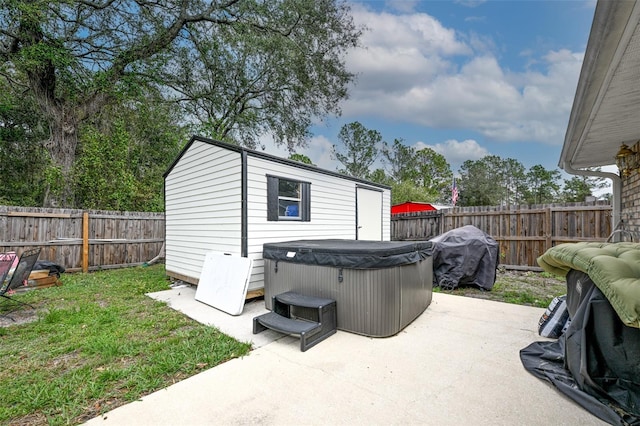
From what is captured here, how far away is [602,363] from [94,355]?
408 centimetres

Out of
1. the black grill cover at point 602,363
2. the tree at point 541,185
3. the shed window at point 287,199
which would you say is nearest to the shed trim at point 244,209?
the shed window at point 287,199

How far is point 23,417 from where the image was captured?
188 centimetres

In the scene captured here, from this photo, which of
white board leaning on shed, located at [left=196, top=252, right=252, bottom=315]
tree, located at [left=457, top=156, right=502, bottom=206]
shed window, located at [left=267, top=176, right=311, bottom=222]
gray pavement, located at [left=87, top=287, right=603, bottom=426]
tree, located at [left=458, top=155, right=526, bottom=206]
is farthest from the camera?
tree, located at [left=458, top=155, right=526, bottom=206]

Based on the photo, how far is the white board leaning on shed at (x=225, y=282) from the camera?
4.13 meters

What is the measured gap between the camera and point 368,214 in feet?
24.8

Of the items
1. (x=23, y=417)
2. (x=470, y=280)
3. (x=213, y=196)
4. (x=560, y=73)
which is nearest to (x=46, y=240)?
(x=213, y=196)

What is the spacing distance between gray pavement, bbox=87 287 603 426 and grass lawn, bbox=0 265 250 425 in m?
0.21

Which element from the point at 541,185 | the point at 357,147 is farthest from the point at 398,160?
the point at 541,185

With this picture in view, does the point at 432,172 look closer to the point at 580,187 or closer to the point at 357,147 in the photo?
the point at 357,147

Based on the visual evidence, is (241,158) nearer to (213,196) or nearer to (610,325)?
(213,196)

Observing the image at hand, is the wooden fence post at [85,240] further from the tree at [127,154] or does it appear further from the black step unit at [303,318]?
the black step unit at [303,318]

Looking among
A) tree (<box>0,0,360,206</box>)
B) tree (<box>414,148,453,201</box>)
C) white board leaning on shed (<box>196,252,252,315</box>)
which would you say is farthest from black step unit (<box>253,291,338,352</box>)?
tree (<box>414,148,453,201</box>)

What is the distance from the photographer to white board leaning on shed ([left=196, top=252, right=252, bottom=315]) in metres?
4.13

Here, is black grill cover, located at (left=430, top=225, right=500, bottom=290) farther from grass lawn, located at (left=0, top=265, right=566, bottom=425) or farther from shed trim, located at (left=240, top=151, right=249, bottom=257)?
shed trim, located at (left=240, top=151, right=249, bottom=257)
